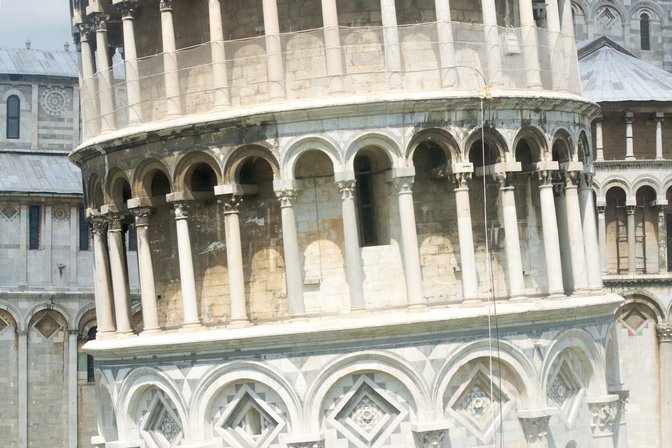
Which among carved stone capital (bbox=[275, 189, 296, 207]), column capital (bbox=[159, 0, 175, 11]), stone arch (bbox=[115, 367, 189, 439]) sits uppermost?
column capital (bbox=[159, 0, 175, 11])

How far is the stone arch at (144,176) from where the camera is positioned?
36250 mm

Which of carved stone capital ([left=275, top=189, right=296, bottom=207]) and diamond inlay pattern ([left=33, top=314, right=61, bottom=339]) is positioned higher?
carved stone capital ([left=275, top=189, right=296, bottom=207])

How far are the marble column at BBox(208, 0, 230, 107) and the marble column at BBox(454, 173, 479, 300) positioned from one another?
5378 millimetres

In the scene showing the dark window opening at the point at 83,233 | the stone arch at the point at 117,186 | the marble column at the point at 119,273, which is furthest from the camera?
the dark window opening at the point at 83,233

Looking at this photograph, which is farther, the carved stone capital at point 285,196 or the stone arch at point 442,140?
the stone arch at point 442,140

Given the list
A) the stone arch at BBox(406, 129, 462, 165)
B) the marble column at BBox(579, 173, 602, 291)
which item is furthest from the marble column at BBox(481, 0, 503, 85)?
the marble column at BBox(579, 173, 602, 291)

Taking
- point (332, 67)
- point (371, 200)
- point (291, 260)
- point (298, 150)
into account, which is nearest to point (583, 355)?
point (371, 200)

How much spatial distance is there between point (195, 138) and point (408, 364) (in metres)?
6.74

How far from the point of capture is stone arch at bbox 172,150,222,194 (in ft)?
116

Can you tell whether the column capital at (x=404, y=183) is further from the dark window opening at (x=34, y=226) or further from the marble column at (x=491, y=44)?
the dark window opening at (x=34, y=226)

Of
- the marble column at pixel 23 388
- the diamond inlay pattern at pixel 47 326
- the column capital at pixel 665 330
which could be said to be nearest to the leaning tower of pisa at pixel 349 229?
the column capital at pixel 665 330

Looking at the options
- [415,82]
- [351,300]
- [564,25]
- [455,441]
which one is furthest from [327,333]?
[564,25]

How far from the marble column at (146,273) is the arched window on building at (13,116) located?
101 ft

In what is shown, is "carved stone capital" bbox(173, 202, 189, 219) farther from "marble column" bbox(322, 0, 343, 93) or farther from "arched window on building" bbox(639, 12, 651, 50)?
"arched window on building" bbox(639, 12, 651, 50)
